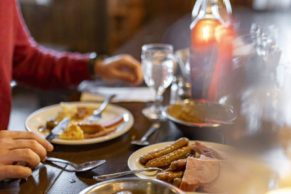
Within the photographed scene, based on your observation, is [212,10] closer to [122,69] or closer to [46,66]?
[122,69]

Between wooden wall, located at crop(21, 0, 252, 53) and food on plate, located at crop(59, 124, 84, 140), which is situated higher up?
food on plate, located at crop(59, 124, 84, 140)

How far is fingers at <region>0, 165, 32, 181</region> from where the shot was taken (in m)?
0.92

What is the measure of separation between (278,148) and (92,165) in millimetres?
445

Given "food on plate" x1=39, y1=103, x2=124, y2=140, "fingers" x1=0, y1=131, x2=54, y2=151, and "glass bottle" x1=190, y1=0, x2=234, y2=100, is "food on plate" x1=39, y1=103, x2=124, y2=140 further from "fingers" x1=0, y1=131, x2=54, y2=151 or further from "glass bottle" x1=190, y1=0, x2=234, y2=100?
"glass bottle" x1=190, y1=0, x2=234, y2=100

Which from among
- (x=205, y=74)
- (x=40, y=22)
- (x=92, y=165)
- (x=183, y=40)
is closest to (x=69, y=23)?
(x=40, y=22)

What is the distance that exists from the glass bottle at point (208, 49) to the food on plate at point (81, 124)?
0.26 m

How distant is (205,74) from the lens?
4.38ft

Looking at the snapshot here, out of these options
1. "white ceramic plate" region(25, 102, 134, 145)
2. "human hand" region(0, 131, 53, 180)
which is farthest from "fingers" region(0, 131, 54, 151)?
"white ceramic plate" region(25, 102, 134, 145)

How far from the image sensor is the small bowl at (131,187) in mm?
808

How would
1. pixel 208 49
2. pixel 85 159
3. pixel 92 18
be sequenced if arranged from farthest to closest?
pixel 92 18, pixel 208 49, pixel 85 159

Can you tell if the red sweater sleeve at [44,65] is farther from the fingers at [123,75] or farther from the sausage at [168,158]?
the sausage at [168,158]

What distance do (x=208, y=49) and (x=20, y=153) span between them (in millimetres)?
630

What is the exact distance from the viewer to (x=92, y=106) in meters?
1.41

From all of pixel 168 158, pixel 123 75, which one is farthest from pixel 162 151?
pixel 123 75
